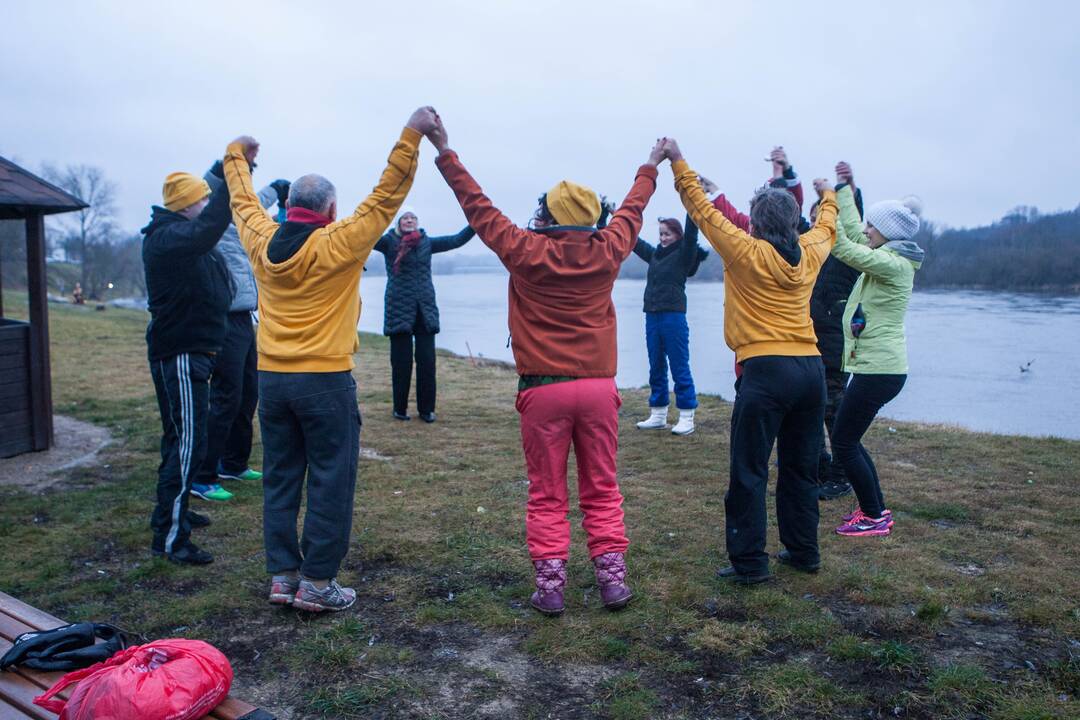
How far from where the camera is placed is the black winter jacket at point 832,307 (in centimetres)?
559

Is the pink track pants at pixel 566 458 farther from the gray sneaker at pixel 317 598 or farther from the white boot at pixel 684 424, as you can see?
the white boot at pixel 684 424

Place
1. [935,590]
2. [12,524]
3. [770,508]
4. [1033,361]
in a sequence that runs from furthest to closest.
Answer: [1033,361] → [770,508] → [12,524] → [935,590]

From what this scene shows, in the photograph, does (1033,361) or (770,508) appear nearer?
(770,508)

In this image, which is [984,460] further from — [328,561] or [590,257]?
[328,561]

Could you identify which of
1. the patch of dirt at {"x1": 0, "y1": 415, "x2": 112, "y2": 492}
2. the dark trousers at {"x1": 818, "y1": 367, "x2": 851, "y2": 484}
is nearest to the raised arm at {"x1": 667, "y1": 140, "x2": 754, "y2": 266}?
the dark trousers at {"x1": 818, "y1": 367, "x2": 851, "y2": 484}

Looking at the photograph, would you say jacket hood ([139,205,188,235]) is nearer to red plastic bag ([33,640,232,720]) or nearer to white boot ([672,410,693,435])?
red plastic bag ([33,640,232,720])

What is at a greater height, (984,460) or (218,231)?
(218,231)

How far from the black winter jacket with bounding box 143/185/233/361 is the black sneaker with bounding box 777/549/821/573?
3290mm

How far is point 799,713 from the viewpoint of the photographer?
2.81 m

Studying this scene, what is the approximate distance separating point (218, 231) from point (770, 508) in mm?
3761

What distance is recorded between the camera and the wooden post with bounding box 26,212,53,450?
6.70m

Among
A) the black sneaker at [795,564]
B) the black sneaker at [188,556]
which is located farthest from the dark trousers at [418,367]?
the black sneaker at [795,564]

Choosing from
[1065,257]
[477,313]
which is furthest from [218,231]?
[1065,257]

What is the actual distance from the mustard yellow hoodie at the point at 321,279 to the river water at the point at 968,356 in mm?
8039
